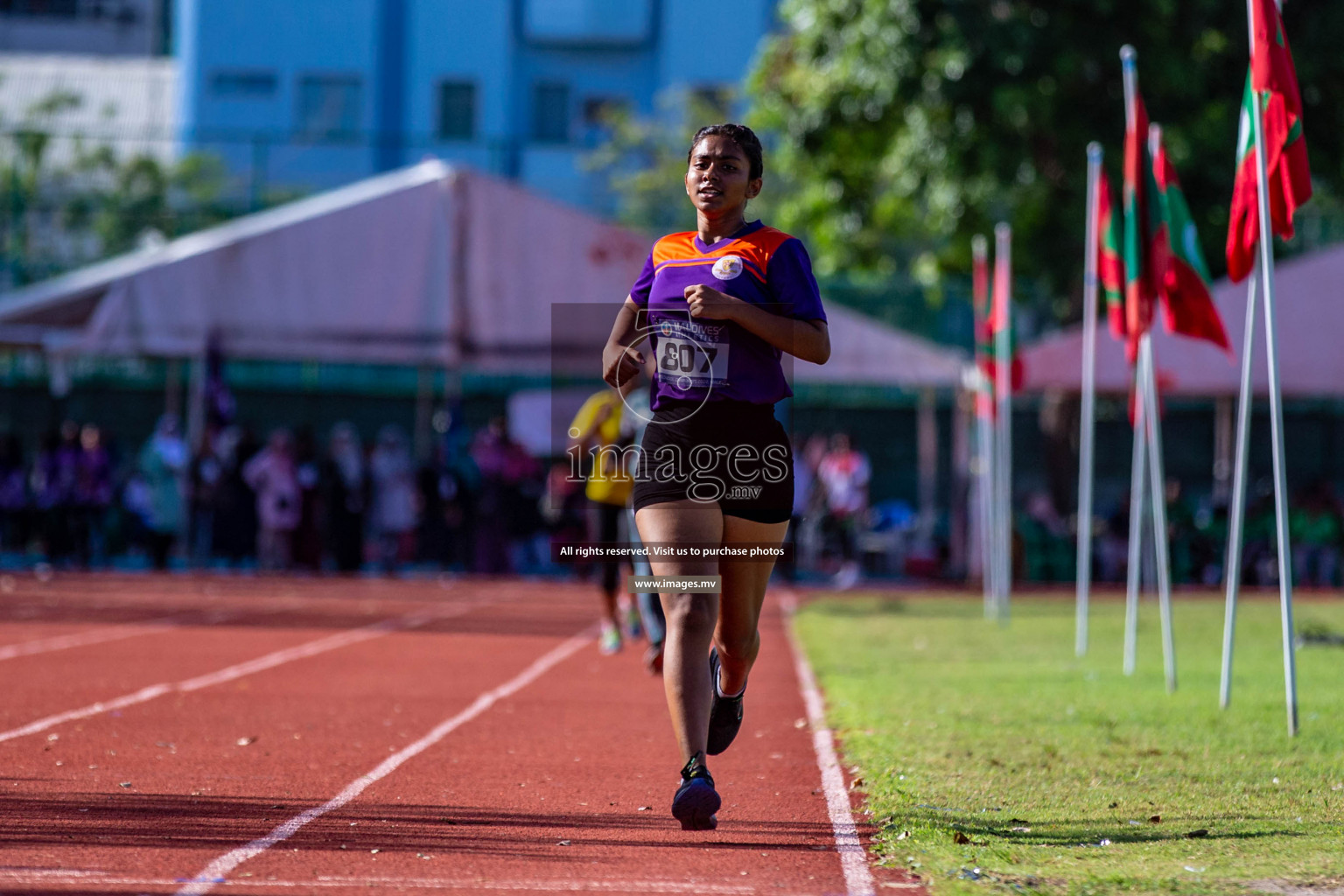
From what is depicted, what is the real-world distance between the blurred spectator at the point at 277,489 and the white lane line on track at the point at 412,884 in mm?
16792

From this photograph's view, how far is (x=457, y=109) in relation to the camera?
41531 mm

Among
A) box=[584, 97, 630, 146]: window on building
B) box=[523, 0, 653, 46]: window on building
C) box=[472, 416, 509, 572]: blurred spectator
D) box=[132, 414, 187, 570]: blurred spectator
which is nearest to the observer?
box=[132, 414, 187, 570]: blurred spectator

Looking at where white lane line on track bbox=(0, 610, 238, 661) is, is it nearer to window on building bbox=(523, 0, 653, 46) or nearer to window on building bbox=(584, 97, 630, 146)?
→ window on building bbox=(584, 97, 630, 146)

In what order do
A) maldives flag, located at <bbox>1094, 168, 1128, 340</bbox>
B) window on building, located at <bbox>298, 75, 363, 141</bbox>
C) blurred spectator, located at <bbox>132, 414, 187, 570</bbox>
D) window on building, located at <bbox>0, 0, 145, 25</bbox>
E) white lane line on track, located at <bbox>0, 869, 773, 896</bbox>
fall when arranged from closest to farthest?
white lane line on track, located at <bbox>0, 869, 773, 896</bbox> < maldives flag, located at <bbox>1094, 168, 1128, 340</bbox> < blurred spectator, located at <bbox>132, 414, 187, 570</bbox> < window on building, located at <bbox>298, 75, 363, 141</bbox> < window on building, located at <bbox>0, 0, 145, 25</bbox>

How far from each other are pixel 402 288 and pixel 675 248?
15161 mm

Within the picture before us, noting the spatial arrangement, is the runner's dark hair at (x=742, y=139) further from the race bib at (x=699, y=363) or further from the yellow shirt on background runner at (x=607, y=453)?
the yellow shirt on background runner at (x=607, y=453)

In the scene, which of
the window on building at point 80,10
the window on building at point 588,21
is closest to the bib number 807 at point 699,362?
the window on building at point 588,21

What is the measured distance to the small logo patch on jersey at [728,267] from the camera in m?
5.31

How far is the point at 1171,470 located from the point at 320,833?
23393mm

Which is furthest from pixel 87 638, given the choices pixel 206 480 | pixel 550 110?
pixel 550 110

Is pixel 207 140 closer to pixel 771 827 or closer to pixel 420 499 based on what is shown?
pixel 420 499

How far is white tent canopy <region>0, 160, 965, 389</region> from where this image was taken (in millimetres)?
19984

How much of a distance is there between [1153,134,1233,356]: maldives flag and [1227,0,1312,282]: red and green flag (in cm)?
178

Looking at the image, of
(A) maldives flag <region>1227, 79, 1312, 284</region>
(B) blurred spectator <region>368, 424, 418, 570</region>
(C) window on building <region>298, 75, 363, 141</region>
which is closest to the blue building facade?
(C) window on building <region>298, 75, 363, 141</region>
